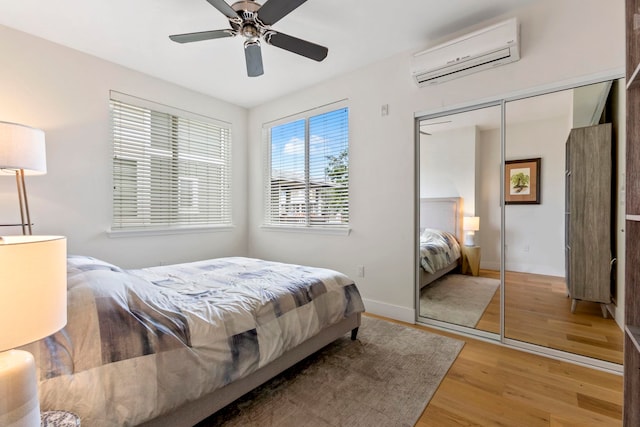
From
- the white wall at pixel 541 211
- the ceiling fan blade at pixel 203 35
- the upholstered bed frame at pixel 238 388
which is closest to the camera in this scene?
the upholstered bed frame at pixel 238 388

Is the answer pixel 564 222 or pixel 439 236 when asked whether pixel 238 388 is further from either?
pixel 564 222

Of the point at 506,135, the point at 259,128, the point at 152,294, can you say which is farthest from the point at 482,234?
the point at 259,128

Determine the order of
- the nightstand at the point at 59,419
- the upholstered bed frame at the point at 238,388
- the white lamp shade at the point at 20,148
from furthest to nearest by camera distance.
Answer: the white lamp shade at the point at 20,148 → the upholstered bed frame at the point at 238,388 → the nightstand at the point at 59,419

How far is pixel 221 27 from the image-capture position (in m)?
2.55

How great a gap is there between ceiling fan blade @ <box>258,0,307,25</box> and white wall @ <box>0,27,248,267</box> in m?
2.13

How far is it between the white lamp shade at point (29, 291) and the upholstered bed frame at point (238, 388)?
73cm

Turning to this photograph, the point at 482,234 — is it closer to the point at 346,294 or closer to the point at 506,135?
the point at 506,135

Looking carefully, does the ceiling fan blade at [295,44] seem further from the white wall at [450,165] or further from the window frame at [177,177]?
the window frame at [177,177]

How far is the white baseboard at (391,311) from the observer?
2.92m

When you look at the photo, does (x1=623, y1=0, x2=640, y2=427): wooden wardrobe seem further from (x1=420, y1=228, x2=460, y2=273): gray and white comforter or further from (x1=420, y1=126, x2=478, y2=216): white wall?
(x1=420, y1=228, x2=460, y2=273): gray and white comforter

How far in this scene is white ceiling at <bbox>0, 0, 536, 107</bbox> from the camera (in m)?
2.26

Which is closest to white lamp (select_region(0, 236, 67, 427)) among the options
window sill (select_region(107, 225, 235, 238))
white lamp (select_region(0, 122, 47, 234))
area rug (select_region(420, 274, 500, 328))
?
white lamp (select_region(0, 122, 47, 234))

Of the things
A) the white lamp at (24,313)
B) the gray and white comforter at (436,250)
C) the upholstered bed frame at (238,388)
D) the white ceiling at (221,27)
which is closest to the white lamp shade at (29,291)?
the white lamp at (24,313)

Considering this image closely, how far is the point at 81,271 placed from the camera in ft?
4.52
